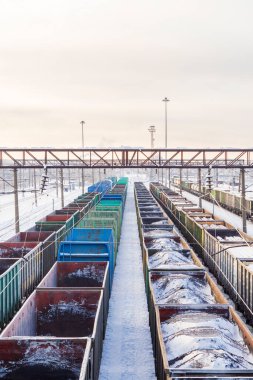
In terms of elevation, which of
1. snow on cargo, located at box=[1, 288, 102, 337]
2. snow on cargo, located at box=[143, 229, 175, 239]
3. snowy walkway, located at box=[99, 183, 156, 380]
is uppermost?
snow on cargo, located at box=[143, 229, 175, 239]

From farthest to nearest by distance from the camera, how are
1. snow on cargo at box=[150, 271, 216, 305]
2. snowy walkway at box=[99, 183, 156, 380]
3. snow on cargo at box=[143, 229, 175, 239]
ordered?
snow on cargo at box=[143, 229, 175, 239], snow on cargo at box=[150, 271, 216, 305], snowy walkway at box=[99, 183, 156, 380]

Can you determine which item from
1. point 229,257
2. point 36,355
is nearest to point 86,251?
point 229,257

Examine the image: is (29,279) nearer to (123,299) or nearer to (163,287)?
(123,299)

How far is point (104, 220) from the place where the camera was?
2475 cm

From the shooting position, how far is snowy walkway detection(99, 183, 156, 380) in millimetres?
11023

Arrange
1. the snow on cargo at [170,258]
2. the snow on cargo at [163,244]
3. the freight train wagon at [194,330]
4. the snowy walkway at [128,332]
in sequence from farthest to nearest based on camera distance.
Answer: the snow on cargo at [163,244], the snow on cargo at [170,258], the snowy walkway at [128,332], the freight train wagon at [194,330]

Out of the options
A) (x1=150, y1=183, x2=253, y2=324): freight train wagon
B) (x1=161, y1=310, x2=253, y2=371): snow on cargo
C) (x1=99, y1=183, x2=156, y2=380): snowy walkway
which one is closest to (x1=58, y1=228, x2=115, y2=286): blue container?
(x1=99, y1=183, x2=156, y2=380): snowy walkway

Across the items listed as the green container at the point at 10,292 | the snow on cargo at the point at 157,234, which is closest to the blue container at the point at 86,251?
the snow on cargo at the point at 157,234

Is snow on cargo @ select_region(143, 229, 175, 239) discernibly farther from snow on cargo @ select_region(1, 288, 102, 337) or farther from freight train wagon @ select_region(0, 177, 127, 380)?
snow on cargo @ select_region(1, 288, 102, 337)

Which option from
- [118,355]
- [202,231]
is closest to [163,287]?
[118,355]

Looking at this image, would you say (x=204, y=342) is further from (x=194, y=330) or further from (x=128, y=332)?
(x=128, y=332)

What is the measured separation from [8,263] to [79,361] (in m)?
7.53

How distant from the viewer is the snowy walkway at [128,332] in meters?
11.0

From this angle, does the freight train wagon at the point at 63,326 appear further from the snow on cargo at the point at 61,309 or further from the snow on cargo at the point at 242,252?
the snow on cargo at the point at 242,252
